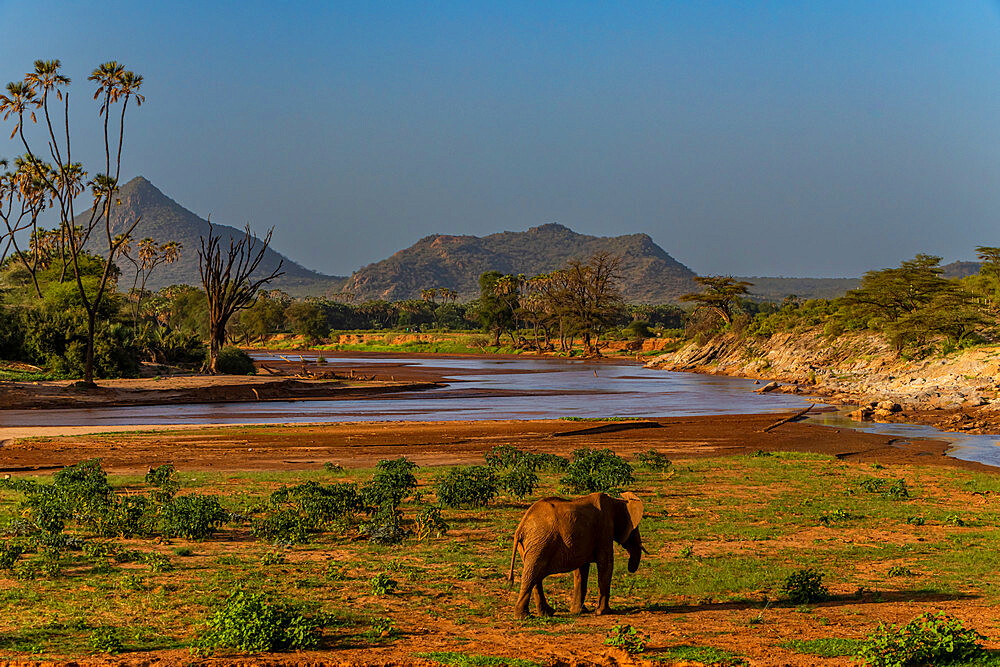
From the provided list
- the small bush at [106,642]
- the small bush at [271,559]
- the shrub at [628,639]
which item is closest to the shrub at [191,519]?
the small bush at [271,559]

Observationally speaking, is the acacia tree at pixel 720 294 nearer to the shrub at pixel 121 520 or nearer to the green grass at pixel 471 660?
the shrub at pixel 121 520

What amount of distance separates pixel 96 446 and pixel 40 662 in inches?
826

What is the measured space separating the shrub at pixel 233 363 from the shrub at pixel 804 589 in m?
56.8

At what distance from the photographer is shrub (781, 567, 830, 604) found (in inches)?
403

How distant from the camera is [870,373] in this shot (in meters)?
60.2

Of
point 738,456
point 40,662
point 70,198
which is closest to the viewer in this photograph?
point 40,662

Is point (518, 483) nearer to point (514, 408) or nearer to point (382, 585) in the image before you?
point (382, 585)

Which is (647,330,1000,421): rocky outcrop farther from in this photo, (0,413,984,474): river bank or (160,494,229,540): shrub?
(160,494,229,540): shrub

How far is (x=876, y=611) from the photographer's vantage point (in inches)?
386

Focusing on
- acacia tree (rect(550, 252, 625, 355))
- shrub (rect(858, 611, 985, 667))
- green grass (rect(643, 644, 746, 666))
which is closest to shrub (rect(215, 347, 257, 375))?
green grass (rect(643, 644, 746, 666))

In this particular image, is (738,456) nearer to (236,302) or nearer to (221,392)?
(221,392)

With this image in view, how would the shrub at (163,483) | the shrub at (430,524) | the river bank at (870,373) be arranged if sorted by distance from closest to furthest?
the shrub at (430,524) < the shrub at (163,483) < the river bank at (870,373)

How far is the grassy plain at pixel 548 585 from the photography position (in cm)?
831

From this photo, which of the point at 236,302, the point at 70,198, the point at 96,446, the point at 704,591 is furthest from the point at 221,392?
the point at 704,591
